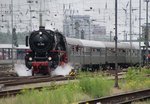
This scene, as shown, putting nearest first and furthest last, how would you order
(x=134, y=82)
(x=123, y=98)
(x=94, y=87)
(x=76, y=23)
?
(x=123, y=98)
(x=94, y=87)
(x=134, y=82)
(x=76, y=23)

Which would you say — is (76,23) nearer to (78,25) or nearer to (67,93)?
(78,25)

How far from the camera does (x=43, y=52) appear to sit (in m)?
26.9

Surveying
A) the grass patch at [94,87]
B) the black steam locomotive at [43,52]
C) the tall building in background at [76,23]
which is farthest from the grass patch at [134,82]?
the tall building in background at [76,23]

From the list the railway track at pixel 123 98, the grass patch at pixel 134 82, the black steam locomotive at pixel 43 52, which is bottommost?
the grass patch at pixel 134 82

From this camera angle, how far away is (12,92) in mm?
15102

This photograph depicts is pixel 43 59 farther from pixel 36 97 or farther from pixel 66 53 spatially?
pixel 36 97

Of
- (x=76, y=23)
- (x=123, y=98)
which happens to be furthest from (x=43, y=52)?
(x=76, y=23)

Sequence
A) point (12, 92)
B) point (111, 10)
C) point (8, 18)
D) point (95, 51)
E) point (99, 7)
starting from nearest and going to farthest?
point (12, 92)
point (95, 51)
point (99, 7)
point (111, 10)
point (8, 18)

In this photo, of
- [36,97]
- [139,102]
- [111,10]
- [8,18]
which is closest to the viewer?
[36,97]

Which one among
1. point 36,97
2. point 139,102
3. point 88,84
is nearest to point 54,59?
point 88,84

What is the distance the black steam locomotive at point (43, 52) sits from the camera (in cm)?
2645

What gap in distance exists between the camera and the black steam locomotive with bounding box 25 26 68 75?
86.8ft

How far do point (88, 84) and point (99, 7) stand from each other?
93.4ft

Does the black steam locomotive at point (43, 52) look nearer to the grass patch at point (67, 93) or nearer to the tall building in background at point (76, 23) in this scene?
the grass patch at point (67, 93)
